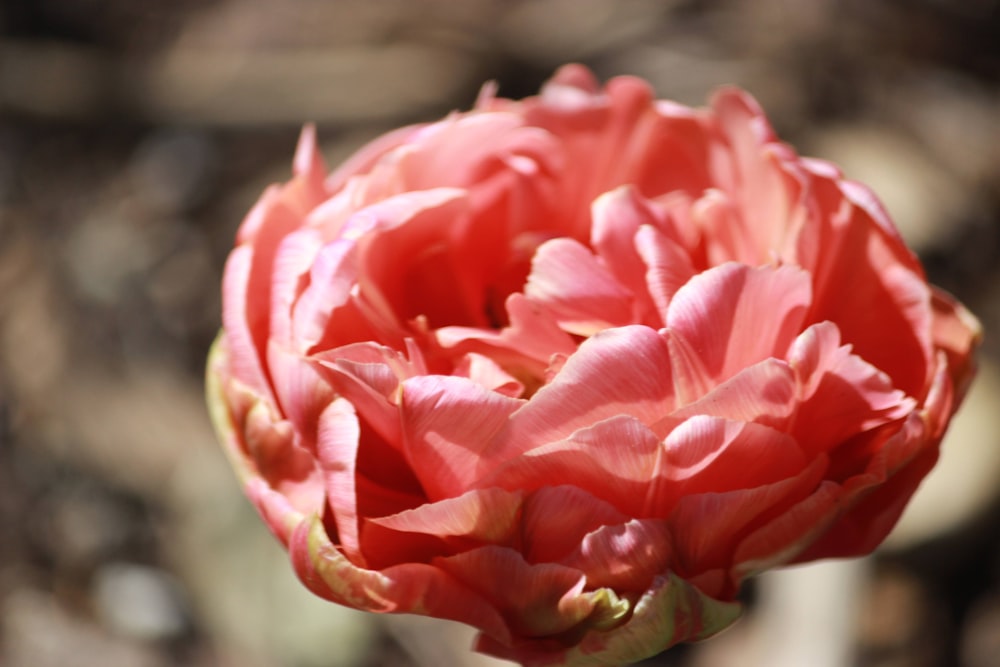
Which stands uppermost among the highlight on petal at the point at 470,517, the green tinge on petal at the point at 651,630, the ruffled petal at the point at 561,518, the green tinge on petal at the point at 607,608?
the highlight on petal at the point at 470,517

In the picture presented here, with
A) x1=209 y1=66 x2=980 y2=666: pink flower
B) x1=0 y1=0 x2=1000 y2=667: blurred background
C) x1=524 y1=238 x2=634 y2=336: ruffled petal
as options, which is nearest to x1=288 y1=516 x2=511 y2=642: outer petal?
x1=209 y1=66 x2=980 y2=666: pink flower

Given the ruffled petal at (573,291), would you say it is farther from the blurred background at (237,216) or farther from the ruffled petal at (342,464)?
the blurred background at (237,216)

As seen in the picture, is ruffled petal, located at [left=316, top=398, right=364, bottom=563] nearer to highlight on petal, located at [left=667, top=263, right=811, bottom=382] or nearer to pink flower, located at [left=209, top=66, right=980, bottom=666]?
pink flower, located at [left=209, top=66, right=980, bottom=666]

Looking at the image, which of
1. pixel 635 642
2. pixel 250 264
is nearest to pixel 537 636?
pixel 635 642

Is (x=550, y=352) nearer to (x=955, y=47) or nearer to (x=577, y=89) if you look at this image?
(x=577, y=89)

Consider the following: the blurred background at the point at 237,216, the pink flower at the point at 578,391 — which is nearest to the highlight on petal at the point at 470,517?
the pink flower at the point at 578,391
